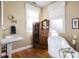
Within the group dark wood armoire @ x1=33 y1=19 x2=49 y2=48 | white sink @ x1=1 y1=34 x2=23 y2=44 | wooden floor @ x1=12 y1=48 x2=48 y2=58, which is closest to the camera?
white sink @ x1=1 y1=34 x2=23 y2=44

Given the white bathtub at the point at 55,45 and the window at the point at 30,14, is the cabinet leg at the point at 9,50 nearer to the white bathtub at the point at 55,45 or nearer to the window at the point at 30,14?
the window at the point at 30,14

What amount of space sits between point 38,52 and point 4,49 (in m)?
0.55

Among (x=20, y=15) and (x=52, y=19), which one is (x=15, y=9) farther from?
(x=52, y=19)

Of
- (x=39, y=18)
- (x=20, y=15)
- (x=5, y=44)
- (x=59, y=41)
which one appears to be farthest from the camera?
(x=59, y=41)

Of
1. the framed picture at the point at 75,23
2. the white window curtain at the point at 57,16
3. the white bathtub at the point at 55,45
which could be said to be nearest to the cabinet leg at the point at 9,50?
the white bathtub at the point at 55,45

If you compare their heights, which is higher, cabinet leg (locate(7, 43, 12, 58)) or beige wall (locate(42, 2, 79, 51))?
beige wall (locate(42, 2, 79, 51))

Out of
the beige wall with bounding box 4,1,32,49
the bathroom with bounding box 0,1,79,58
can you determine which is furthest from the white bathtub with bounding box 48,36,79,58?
the beige wall with bounding box 4,1,32,49

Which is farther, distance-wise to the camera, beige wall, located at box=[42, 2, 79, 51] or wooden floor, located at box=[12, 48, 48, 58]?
beige wall, located at box=[42, 2, 79, 51]

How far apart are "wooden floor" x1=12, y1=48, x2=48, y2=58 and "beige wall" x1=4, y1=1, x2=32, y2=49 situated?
0.11 m

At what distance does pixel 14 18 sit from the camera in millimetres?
1465

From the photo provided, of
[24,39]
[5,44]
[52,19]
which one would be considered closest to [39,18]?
[52,19]

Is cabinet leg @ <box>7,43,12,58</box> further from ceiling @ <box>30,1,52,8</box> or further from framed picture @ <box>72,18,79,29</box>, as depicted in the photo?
framed picture @ <box>72,18,79,29</box>

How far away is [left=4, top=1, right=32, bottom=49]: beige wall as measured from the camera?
1419mm

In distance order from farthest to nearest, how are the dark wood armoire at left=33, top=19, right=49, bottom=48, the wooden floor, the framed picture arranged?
1. the framed picture
2. the dark wood armoire at left=33, top=19, right=49, bottom=48
3. the wooden floor
